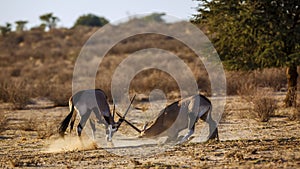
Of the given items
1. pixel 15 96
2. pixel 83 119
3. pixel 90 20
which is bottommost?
pixel 15 96

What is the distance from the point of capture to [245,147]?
11969mm

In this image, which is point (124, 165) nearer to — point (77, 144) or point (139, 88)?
point (77, 144)

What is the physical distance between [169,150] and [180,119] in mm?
1577

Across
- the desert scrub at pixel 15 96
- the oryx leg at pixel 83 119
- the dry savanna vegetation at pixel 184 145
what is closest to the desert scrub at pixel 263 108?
the dry savanna vegetation at pixel 184 145

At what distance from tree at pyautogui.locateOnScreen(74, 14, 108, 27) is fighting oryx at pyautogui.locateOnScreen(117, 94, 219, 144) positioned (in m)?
76.5

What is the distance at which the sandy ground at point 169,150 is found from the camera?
10.4 meters

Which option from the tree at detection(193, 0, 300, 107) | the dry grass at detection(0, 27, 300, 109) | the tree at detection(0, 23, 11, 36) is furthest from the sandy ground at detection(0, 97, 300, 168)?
the tree at detection(0, 23, 11, 36)

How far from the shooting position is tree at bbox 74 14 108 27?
293 ft

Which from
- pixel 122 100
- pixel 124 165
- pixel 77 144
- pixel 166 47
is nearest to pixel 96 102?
pixel 77 144

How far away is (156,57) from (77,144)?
111 ft

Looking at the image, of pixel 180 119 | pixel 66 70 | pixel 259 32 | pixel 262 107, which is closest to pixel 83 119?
pixel 180 119

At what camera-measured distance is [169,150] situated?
12156 mm

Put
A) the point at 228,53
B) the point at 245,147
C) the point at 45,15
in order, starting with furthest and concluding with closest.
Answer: the point at 45,15 < the point at 228,53 < the point at 245,147

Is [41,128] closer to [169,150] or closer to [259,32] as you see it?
[169,150]
